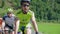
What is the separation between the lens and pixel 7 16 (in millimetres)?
8172

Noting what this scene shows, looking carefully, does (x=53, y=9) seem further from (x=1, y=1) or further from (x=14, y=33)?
(x=14, y=33)

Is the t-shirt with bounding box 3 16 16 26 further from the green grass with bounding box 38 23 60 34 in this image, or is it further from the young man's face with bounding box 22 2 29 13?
the green grass with bounding box 38 23 60 34

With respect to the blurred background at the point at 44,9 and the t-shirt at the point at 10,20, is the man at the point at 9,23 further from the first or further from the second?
the blurred background at the point at 44,9

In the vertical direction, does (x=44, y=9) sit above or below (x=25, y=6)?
below

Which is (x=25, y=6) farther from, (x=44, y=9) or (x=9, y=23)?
(x=44, y=9)

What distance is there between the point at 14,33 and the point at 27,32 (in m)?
0.33

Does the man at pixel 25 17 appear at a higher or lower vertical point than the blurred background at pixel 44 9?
higher

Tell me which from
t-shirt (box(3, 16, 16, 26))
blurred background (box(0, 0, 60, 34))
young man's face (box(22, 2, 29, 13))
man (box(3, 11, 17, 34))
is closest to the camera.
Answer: young man's face (box(22, 2, 29, 13))

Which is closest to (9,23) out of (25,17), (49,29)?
(25,17)

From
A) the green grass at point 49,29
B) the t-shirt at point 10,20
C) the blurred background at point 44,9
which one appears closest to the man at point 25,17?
the t-shirt at point 10,20

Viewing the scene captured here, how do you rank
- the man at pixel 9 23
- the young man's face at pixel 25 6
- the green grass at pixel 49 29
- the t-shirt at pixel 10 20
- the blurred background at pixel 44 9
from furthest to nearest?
the blurred background at pixel 44 9, the green grass at pixel 49 29, the t-shirt at pixel 10 20, the man at pixel 9 23, the young man's face at pixel 25 6

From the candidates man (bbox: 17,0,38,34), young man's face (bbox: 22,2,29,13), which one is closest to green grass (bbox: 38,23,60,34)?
man (bbox: 17,0,38,34)

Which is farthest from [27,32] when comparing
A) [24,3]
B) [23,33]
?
[24,3]

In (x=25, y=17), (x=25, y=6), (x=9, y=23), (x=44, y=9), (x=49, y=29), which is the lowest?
(x=44, y=9)
